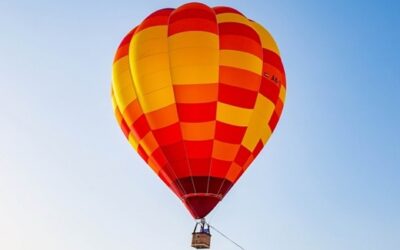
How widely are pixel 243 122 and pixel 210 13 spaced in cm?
336

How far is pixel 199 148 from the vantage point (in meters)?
16.7

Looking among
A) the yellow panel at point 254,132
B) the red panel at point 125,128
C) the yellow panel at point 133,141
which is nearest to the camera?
the yellow panel at point 254,132

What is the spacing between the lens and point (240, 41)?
56.9ft

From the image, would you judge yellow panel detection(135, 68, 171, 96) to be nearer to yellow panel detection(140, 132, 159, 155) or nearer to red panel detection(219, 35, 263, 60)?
yellow panel detection(140, 132, 159, 155)

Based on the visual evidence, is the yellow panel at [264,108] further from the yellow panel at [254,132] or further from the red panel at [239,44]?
the red panel at [239,44]

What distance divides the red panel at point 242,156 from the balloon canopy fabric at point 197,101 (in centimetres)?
3

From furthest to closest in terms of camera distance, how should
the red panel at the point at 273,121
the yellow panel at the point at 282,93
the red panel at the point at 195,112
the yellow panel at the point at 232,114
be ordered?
A: 1. the yellow panel at the point at 282,93
2. the red panel at the point at 273,121
3. the yellow panel at the point at 232,114
4. the red panel at the point at 195,112

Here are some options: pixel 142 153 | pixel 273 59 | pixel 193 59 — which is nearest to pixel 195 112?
pixel 193 59

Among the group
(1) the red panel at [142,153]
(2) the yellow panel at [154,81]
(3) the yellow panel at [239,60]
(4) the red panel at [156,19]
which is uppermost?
(4) the red panel at [156,19]

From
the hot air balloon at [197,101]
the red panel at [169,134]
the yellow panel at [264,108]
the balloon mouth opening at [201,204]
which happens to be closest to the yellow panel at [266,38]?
the hot air balloon at [197,101]

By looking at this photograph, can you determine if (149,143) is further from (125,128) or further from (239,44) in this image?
(239,44)

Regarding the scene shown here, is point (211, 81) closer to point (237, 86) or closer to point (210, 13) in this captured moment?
point (237, 86)

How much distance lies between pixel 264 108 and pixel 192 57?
2499 mm

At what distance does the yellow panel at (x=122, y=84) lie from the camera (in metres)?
17.4
